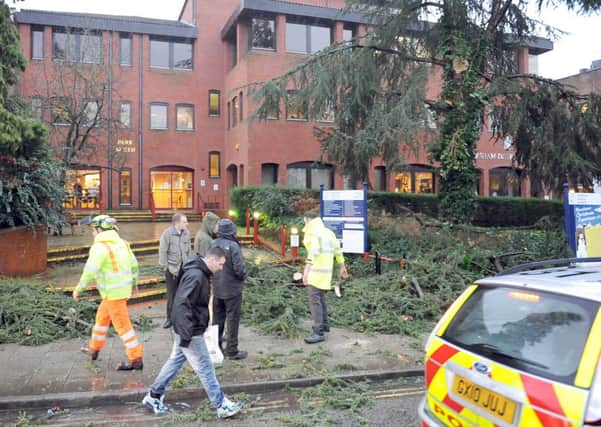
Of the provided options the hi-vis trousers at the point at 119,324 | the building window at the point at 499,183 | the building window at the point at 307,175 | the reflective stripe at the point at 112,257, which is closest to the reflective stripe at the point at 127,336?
the hi-vis trousers at the point at 119,324

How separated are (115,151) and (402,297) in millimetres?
19434

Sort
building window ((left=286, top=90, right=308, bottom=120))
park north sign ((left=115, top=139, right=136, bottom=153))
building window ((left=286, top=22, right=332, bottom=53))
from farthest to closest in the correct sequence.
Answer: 1. park north sign ((left=115, top=139, right=136, bottom=153))
2. building window ((left=286, top=22, right=332, bottom=53))
3. building window ((left=286, top=90, right=308, bottom=120))

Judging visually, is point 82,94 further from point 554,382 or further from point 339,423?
point 554,382

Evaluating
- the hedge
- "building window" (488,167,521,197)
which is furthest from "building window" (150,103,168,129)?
"building window" (488,167,521,197)

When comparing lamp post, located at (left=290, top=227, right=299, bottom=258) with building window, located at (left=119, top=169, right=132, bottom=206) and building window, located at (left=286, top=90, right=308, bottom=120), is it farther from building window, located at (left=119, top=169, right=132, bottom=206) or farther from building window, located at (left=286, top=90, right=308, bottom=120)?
building window, located at (left=119, top=169, right=132, bottom=206)

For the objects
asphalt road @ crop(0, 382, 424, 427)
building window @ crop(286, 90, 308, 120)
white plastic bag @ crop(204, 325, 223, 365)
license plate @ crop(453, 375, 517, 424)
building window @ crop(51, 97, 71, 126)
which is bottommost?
asphalt road @ crop(0, 382, 424, 427)

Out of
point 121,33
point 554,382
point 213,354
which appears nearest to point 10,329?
point 213,354

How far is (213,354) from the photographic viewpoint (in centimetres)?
582

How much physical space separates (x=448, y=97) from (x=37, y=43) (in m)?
21.5

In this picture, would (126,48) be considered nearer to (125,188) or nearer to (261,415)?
(125,188)

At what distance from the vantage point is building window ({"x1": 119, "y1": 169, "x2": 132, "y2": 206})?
89.5ft

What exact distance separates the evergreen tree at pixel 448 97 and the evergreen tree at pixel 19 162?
613cm

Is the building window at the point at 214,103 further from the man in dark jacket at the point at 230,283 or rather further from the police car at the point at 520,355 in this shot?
the police car at the point at 520,355

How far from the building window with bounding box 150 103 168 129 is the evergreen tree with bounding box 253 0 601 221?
14.4m
